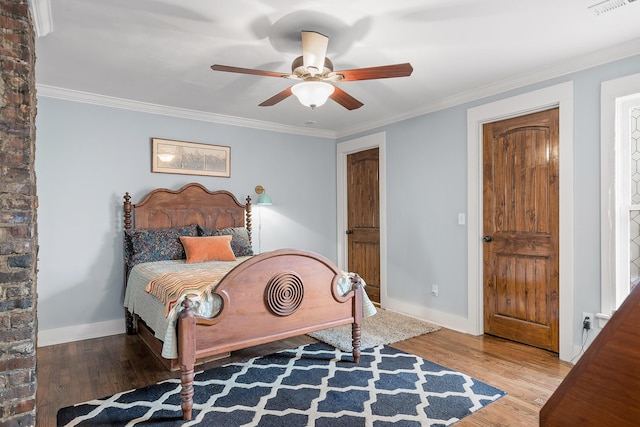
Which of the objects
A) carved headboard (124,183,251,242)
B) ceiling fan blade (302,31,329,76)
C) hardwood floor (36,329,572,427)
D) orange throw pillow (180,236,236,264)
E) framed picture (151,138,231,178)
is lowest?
hardwood floor (36,329,572,427)

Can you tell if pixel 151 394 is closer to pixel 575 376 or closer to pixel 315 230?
pixel 575 376

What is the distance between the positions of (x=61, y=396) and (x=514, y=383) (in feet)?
10.1

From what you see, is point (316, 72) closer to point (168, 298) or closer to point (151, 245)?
→ point (168, 298)

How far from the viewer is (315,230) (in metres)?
5.29

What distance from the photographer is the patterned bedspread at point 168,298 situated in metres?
2.24

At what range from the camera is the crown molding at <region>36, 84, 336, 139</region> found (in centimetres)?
354

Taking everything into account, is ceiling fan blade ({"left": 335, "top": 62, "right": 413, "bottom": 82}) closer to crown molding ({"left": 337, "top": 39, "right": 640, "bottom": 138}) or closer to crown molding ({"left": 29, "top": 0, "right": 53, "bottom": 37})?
crown molding ({"left": 337, "top": 39, "right": 640, "bottom": 138})

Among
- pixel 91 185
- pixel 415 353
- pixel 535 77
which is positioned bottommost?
pixel 415 353

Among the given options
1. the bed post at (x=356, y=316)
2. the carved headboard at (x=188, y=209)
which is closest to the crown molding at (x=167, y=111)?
the carved headboard at (x=188, y=209)

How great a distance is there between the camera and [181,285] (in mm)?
2553

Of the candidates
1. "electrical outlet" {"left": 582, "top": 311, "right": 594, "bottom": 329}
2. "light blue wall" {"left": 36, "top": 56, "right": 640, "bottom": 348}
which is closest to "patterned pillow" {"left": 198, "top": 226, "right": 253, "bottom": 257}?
"light blue wall" {"left": 36, "top": 56, "right": 640, "bottom": 348}

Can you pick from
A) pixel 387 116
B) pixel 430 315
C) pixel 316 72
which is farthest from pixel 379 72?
pixel 430 315

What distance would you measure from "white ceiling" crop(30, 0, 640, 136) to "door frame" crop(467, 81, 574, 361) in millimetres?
175

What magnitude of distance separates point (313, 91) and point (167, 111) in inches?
91.5
